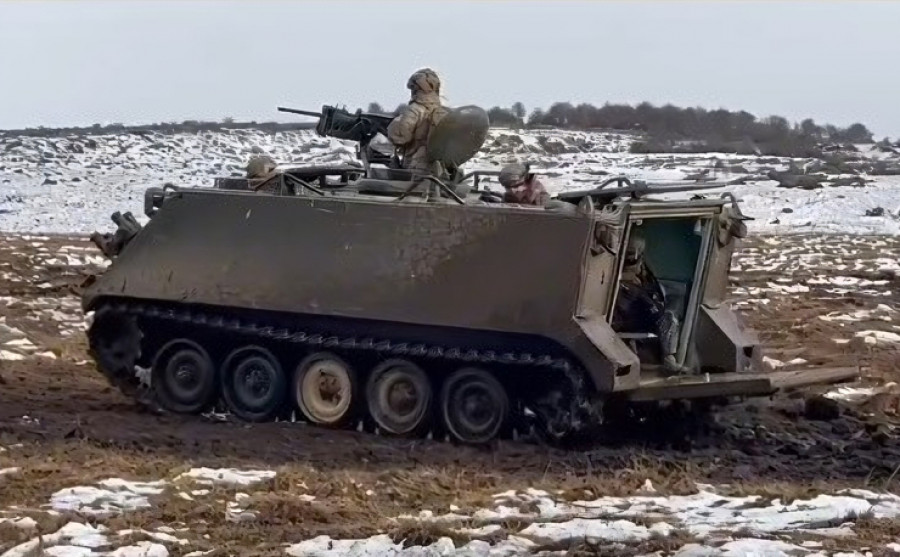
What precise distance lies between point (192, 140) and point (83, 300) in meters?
28.9

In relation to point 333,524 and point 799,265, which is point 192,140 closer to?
point 799,265

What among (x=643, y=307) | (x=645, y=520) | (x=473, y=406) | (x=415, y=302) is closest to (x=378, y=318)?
(x=415, y=302)

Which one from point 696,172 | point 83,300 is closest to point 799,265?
point 696,172

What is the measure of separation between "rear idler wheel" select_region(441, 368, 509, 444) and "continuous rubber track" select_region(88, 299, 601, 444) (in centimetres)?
7

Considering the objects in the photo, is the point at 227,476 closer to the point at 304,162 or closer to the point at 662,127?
the point at 304,162

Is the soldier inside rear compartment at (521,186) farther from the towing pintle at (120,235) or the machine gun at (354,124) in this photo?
the towing pintle at (120,235)

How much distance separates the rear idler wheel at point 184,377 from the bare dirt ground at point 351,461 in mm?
208

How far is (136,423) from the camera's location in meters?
10.4

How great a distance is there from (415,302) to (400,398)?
0.77 meters

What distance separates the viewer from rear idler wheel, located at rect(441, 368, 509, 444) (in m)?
9.72

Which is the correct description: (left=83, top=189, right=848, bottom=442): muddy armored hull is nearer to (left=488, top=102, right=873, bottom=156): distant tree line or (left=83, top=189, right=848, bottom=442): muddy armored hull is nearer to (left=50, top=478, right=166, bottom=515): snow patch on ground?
(left=50, top=478, right=166, bottom=515): snow patch on ground

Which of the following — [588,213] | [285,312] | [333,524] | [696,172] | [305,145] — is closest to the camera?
[333,524]

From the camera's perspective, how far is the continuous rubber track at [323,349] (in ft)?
31.0

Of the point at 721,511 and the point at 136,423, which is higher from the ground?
the point at 721,511
